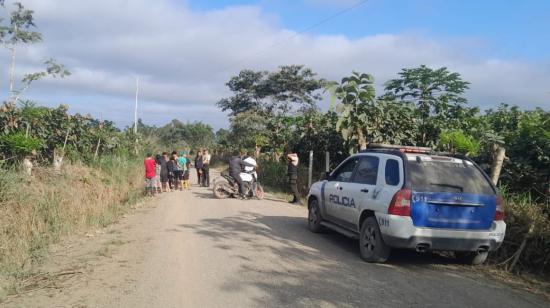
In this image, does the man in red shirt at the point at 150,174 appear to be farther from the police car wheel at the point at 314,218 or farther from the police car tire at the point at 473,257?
the police car tire at the point at 473,257

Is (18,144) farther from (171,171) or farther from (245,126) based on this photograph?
(245,126)

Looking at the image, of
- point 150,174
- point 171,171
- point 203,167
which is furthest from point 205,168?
point 150,174

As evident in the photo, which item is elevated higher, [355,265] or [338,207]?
[338,207]

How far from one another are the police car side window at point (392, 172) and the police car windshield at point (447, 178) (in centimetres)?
23

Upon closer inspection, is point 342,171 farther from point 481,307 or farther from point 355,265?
→ point 481,307

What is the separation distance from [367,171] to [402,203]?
4.55ft

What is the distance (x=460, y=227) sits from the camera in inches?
267

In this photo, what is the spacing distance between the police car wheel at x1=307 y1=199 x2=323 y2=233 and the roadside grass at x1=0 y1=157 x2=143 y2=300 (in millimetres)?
4925

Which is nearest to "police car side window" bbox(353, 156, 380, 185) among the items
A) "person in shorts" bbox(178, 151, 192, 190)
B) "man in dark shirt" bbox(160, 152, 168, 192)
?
"man in dark shirt" bbox(160, 152, 168, 192)

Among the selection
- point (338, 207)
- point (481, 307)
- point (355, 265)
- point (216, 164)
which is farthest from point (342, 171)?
point (216, 164)

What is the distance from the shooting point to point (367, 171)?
8.05 metres

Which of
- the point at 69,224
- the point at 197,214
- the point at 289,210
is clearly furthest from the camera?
A: the point at 289,210

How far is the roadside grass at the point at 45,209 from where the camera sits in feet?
26.2

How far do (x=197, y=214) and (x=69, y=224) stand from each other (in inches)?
121
